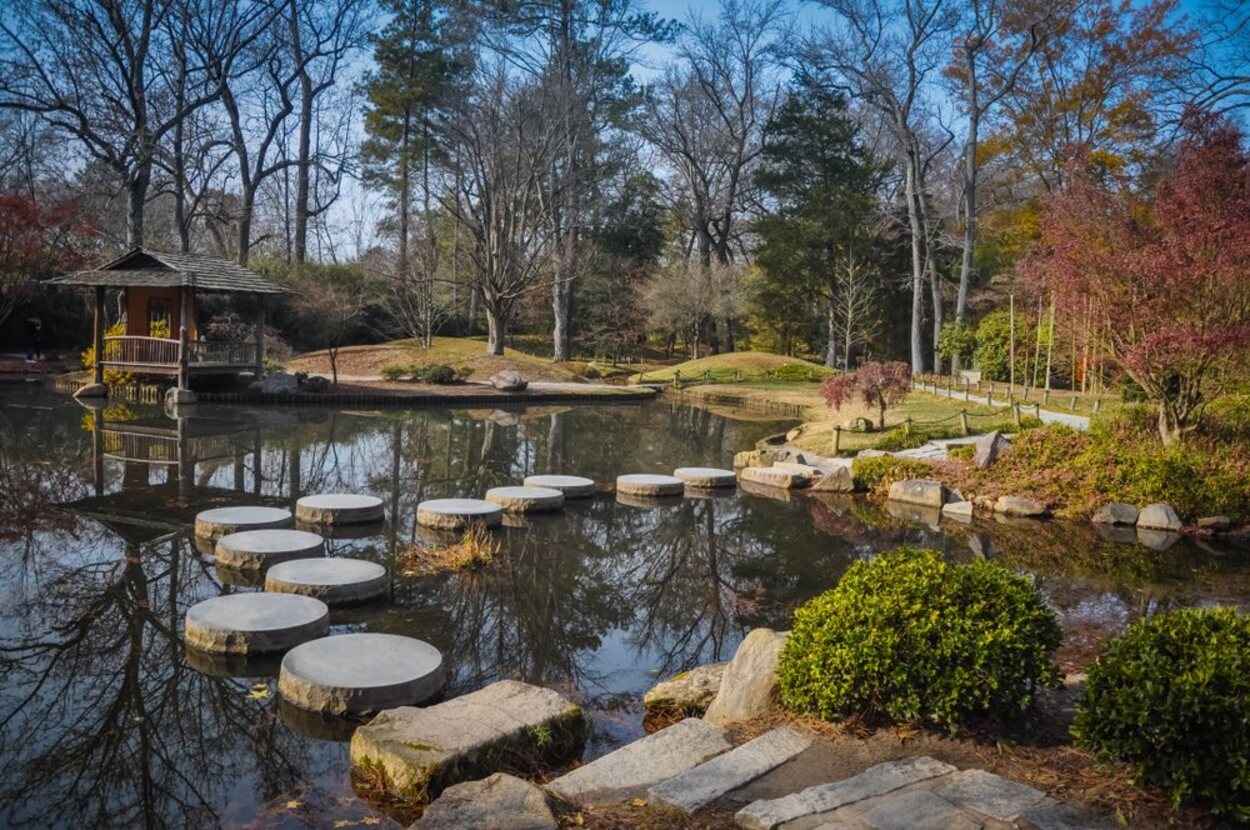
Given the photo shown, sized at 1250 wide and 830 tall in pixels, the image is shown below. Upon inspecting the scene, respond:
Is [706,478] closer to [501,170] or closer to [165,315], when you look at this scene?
[165,315]

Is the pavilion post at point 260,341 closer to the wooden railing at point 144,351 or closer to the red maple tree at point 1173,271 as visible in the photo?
the wooden railing at point 144,351

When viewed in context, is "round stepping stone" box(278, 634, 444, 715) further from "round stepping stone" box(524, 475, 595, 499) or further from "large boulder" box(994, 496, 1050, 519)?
"large boulder" box(994, 496, 1050, 519)

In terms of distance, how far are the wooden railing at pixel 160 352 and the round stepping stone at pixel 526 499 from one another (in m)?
14.2

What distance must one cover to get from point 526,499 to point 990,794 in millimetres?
8088

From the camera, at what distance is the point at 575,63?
36.0m

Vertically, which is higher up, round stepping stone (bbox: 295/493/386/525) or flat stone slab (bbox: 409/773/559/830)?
round stepping stone (bbox: 295/493/386/525)

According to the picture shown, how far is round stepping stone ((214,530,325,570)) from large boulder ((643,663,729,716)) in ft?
13.2

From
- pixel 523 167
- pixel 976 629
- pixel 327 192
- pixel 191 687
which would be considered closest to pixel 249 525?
pixel 191 687

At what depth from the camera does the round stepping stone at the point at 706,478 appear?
13570 millimetres

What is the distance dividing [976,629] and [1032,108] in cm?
3223

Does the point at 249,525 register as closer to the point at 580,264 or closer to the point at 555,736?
the point at 555,736

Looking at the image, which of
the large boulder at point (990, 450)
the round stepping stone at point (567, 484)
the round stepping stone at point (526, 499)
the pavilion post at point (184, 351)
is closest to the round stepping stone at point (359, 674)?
the round stepping stone at point (526, 499)

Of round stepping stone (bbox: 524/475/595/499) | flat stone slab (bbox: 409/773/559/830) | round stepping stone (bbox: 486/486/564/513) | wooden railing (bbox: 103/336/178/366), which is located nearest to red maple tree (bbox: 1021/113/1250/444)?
round stepping stone (bbox: 524/475/595/499)

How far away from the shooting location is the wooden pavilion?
22141mm
